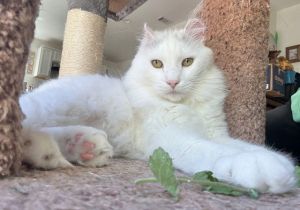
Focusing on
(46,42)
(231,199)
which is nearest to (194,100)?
(231,199)

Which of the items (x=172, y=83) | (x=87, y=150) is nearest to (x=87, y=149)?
(x=87, y=150)

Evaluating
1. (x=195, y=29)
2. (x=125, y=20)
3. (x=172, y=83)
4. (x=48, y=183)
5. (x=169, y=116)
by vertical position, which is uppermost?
(x=125, y=20)

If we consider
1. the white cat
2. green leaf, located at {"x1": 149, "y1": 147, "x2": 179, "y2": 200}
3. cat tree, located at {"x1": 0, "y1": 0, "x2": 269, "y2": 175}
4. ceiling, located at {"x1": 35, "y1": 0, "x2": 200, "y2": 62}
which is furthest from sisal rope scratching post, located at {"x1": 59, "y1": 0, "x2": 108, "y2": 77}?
green leaf, located at {"x1": 149, "y1": 147, "x2": 179, "y2": 200}

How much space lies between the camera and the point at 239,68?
1.18m

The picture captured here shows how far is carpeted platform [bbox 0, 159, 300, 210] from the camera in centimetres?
36

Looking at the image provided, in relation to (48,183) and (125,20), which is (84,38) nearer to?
(48,183)

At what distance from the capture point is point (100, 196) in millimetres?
401

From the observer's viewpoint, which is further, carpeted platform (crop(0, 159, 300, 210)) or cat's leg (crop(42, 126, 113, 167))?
cat's leg (crop(42, 126, 113, 167))

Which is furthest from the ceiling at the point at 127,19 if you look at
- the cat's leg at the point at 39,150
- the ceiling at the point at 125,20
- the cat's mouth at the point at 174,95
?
the cat's leg at the point at 39,150

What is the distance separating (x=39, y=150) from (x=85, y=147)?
12 cm

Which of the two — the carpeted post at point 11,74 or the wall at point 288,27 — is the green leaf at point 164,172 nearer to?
the carpeted post at point 11,74

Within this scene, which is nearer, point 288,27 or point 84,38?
point 84,38

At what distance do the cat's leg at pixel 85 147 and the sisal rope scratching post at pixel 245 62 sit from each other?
646 mm

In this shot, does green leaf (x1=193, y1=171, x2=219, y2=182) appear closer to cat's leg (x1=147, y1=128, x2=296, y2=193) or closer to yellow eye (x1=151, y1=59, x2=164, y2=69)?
cat's leg (x1=147, y1=128, x2=296, y2=193)
